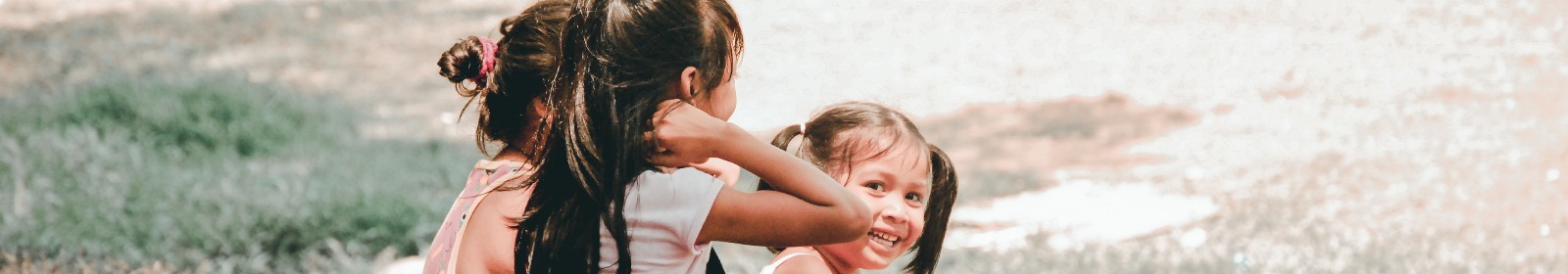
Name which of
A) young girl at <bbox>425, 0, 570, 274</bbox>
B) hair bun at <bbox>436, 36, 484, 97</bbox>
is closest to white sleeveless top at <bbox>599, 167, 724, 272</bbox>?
young girl at <bbox>425, 0, 570, 274</bbox>

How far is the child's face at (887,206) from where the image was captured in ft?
7.70

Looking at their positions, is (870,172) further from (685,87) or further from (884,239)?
(685,87)

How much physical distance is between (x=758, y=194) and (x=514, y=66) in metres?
0.54

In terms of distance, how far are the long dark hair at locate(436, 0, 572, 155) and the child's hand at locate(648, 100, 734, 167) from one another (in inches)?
15.3

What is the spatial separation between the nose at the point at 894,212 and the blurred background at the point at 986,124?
8.82 feet

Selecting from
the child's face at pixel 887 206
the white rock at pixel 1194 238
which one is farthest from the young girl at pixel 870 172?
the white rock at pixel 1194 238

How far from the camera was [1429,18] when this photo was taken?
8734 mm

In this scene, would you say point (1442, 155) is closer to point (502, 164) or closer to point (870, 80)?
point (870, 80)

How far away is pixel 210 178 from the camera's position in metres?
5.55

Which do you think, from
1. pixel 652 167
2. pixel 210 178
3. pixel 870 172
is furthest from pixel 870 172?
pixel 210 178

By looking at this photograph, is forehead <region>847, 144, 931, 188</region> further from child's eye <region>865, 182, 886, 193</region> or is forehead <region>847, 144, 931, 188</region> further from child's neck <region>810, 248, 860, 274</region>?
child's neck <region>810, 248, 860, 274</region>

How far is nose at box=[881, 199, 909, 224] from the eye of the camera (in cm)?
234

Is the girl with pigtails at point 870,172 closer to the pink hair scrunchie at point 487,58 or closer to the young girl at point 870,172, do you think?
the young girl at point 870,172

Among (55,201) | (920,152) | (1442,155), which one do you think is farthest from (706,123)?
(1442,155)
